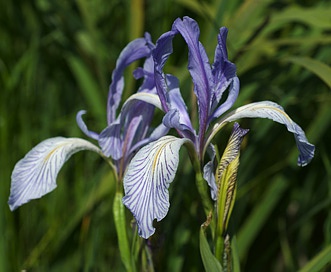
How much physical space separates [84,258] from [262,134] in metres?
0.47

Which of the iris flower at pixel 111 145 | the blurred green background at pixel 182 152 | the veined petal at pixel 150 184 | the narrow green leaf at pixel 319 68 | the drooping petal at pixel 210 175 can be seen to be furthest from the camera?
the blurred green background at pixel 182 152

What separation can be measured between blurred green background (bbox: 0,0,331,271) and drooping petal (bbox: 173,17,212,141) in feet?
0.62

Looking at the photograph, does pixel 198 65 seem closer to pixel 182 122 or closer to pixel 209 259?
pixel 182 122

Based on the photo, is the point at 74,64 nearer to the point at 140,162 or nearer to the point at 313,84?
the point at 313,84

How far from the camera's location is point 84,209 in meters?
1.31

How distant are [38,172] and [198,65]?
0.32 metres

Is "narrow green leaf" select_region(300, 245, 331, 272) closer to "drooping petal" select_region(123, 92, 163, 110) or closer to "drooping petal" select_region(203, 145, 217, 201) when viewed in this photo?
"drooping petal" select_region(203, 145, 217, 201)

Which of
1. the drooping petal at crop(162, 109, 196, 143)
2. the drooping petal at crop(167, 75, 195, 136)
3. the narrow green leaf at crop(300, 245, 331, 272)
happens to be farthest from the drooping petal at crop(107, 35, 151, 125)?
the narrow green leaf at crop(300, 245, 331, 272)

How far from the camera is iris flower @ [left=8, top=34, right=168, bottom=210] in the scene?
3.20 ft

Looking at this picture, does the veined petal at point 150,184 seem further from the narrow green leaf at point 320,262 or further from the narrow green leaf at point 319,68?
the narrow green leaf at point 319,68

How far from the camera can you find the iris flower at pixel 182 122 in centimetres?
78

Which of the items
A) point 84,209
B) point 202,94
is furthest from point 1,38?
point 202,94

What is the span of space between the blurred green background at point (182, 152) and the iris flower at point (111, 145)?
15 cm

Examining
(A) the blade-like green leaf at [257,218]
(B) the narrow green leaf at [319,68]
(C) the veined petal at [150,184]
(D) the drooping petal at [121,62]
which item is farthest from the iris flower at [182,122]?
(A) the blade-like green leaf at [257,218]
